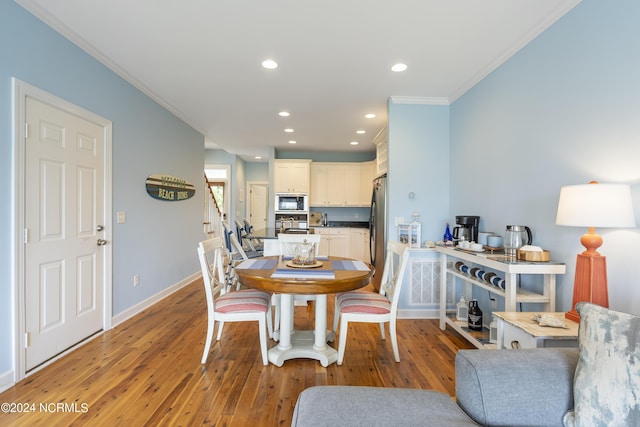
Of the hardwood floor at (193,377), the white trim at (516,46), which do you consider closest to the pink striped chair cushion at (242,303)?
the hardwood floor at (193,377)

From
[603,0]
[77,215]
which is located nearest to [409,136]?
[603,0]

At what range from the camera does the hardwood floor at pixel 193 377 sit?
1782 mm

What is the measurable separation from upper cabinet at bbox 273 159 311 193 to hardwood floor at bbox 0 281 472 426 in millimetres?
3833

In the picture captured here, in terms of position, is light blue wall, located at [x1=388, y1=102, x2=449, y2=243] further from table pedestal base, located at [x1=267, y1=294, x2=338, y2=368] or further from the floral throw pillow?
the floral throw pillow

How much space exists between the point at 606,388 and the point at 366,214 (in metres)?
6.16

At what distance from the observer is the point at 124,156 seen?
3.25 meters

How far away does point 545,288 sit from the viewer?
6.95ft

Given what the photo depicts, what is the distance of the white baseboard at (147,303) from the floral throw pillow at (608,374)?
3.65 metres

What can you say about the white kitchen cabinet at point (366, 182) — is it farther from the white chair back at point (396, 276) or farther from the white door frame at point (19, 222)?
the white door frame at point (19, 222)

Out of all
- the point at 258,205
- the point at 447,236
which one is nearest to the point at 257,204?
the point at 258,205

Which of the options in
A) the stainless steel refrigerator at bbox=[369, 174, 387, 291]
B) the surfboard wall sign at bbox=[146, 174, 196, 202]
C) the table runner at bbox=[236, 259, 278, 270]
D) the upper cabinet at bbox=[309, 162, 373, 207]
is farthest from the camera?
the upper cabinet at bbox=[309, 162, 373, 207]

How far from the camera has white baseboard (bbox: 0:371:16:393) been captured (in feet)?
6.41

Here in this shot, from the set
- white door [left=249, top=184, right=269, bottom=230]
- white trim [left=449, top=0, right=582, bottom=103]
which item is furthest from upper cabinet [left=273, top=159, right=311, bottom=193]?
white trim [left=449, top=0, right=582, bottom=103]

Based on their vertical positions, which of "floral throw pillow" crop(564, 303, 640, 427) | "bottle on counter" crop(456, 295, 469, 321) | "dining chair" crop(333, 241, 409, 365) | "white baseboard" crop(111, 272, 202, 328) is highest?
"floral throw pillow" crop(564, 303, 640, 427)
